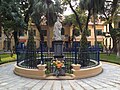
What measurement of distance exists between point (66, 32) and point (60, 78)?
133 ft

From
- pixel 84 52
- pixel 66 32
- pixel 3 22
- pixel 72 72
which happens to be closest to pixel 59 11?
pixel 3 22

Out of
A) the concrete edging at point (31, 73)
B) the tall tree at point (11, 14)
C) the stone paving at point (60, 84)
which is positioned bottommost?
the stone paving at point (60, 84)

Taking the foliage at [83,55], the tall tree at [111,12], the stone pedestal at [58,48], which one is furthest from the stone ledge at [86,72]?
the tall tree at [111,12]

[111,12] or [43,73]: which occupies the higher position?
[111,12]

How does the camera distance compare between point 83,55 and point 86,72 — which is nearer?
point 86,72

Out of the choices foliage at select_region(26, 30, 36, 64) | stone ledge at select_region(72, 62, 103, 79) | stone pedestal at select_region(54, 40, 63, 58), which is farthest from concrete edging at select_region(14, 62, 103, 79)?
stone pedestal at select_region(54, 40, 63, 58)

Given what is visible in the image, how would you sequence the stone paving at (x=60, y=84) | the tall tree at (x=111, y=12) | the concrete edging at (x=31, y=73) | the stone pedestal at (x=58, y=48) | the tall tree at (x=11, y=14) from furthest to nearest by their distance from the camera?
the tall tree at (x=111, y=12), the tall tree at (x=11, y=14), the stone pedestal at (x=58, y=48), the concrete edging at (x=31, y=73), the stone paving at (x=60, y=84)

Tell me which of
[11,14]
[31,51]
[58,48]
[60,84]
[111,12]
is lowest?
[60,84]

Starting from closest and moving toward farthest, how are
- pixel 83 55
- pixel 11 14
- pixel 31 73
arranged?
pixel 31 73, pixel 83 55, pixel 11 14

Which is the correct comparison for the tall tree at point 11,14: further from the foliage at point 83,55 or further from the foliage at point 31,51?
the foliage at point 83,55

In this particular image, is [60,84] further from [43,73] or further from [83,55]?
[83,55]

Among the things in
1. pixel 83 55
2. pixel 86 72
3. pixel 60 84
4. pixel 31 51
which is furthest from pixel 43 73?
pixel 83 55

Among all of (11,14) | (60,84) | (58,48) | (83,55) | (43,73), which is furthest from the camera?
(11,14)

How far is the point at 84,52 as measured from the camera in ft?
53.6
